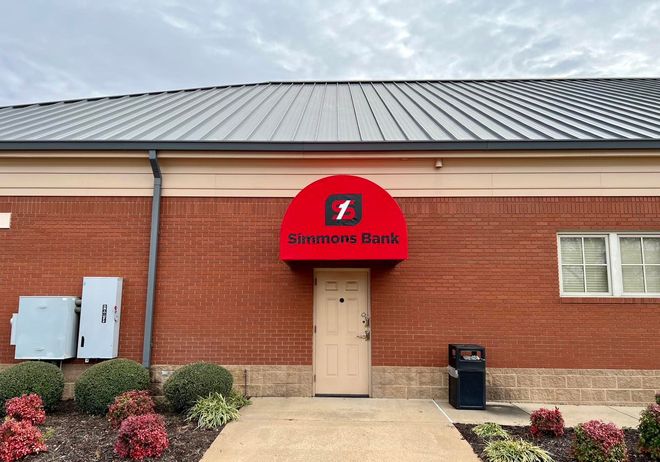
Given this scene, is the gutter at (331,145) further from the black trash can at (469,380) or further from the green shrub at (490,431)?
the green shrub at (490,431)

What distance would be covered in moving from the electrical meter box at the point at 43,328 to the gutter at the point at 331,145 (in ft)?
9.38

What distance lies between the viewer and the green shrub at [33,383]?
6471 mm

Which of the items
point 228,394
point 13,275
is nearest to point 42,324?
point 13,275

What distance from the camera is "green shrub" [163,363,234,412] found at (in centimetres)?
648

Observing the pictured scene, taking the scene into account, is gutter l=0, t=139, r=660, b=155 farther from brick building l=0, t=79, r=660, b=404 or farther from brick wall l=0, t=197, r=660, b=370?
brick wall l=0, t=197, r=660, b=370

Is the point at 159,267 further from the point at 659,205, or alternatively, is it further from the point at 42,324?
the point at 659,205

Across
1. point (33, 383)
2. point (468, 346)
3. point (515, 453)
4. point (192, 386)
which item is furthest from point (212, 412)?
point (468, 346)

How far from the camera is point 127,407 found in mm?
5988

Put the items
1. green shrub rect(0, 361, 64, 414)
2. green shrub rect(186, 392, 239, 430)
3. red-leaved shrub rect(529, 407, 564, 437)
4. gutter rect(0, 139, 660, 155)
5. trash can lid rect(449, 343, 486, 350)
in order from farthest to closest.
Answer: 1. gutter rect(0, 139, 660, 155)
2. trash can lid rect(449, 343, 486, 350)
3. green shrub rect(0, 361, 64, 414)
4. green shrub rect(186, 392, 239, 430)
5. red-leaved shrub rect(529, 407, 564, 437)

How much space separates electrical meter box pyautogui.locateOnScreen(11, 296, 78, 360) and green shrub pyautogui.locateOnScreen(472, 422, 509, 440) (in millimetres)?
6861

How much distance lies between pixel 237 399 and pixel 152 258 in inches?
119

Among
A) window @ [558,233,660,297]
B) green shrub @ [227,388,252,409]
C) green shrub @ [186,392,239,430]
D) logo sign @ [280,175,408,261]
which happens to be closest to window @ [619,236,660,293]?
window @ [558,233,660,297]

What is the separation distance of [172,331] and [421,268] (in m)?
4.73

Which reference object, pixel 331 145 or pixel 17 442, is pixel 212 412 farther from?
pixel 331 145
